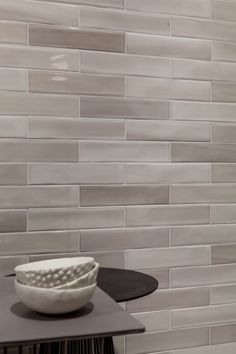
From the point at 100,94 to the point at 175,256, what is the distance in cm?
70

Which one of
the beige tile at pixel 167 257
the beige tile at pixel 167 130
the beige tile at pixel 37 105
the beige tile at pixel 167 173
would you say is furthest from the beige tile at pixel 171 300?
the beige tile at pixel 37 105

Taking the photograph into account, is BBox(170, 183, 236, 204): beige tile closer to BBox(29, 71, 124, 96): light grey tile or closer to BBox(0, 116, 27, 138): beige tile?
BBox(29, 71, 124, 96): light grey tile

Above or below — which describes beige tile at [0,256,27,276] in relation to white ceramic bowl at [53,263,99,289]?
below

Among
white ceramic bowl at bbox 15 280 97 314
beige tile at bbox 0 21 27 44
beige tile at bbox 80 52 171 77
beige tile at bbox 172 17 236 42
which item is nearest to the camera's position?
white ceramic bowl at bbox 15 280 97 314

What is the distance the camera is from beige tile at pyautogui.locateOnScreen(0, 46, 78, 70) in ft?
5.44

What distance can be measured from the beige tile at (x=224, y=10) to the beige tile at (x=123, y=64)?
30cm

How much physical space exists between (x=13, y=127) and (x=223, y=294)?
1.08 meters

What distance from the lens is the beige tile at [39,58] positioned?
65.2 inches

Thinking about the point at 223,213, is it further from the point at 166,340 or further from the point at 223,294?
the point at 166,340

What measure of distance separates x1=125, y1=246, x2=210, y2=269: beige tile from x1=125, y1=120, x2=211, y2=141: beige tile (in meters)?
0.44

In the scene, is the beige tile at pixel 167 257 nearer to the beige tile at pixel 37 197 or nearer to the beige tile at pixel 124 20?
the beige tile at pixel 37 197

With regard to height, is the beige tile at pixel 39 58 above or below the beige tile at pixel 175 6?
below

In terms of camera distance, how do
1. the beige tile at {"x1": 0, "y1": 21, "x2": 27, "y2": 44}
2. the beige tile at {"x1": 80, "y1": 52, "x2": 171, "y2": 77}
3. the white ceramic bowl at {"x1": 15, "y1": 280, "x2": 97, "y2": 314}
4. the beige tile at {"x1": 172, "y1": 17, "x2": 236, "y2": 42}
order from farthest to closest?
1. the beige tile at {"x1": 172, "y1": 17, "x2": 236, "y2": 42}
2. the beige tile at {"x1": 80, "y1": 52, "x2": 171, "y2": 77}
3. the beige tile at {"x1": 0, "y1": 21, "x2": 27, "y2": 44}
4. the white ceramic bowl at {"x1": 15, "y1": 280, "x2": 97, "y2": 314}

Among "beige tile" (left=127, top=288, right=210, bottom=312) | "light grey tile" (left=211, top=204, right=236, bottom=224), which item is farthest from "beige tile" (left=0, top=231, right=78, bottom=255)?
"light grey tile" (left=211, top=204, right=236, bottom=224)
